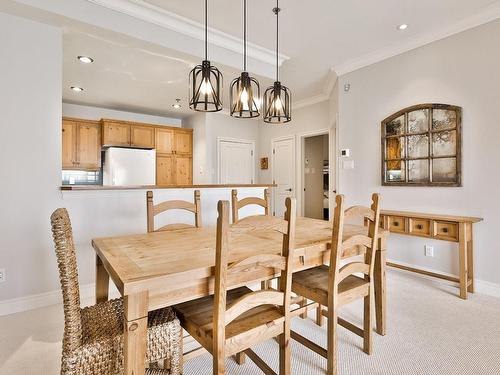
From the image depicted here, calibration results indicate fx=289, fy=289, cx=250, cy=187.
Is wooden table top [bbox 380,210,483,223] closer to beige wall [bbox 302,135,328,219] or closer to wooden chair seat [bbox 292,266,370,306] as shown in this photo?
wooden chair seat [bbox 292,266,370,306]

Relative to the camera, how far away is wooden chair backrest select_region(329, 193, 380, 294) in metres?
1.52

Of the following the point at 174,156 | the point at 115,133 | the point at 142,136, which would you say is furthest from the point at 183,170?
the point at 115,133

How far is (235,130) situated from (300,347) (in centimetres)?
487

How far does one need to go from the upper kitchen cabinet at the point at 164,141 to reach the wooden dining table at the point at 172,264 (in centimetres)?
399

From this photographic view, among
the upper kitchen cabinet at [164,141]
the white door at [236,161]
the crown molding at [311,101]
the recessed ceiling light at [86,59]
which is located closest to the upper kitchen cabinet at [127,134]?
the upper kitchen cabinet at [164,141]

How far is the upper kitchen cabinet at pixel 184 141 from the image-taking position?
5.96 metres

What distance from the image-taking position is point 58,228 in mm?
1101

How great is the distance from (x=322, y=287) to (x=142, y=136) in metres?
4.84

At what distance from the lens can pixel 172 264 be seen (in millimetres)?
1276

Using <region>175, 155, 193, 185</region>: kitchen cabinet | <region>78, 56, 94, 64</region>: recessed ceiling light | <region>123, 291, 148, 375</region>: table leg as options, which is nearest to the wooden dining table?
<region>123, 291, 148, 375</region>: table leg

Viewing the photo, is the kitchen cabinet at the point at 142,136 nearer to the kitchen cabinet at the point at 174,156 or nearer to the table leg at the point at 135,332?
the kitchen cabinet at the point at 174,156

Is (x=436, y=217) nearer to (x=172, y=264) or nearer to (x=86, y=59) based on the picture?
(x=172, y=264)

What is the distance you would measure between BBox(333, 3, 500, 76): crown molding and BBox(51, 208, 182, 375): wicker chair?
3570 mm

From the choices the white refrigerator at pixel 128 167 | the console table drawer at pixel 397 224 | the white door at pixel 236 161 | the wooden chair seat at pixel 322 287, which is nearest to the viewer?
the wooden chair seat at pixel 322 287
